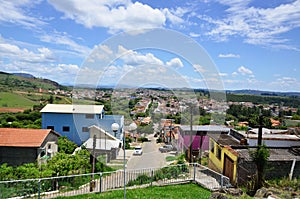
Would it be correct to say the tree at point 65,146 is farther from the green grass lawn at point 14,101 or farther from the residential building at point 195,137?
the green grass lawn at point 14,101

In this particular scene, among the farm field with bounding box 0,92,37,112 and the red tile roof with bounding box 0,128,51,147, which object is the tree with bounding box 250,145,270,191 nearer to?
the red tile roof with bounding box 0,128,51,147

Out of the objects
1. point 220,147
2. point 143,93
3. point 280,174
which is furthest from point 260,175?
point 143,93

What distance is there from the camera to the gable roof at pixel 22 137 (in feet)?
36.7

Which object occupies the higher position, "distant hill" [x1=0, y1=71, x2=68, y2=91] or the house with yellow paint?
"distant hill" [x1=0, y1=71, x2=68, y2=91]

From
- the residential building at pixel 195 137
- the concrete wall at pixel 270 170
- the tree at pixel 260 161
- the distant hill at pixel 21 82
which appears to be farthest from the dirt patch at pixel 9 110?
the tree at pixel 260 161

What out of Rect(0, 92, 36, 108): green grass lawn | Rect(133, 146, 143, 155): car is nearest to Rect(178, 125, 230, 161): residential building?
Rect(133, 146, 143, 155): car

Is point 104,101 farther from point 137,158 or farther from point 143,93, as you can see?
point 137,158

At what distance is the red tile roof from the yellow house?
751 cm

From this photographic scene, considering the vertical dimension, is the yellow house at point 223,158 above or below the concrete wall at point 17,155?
above

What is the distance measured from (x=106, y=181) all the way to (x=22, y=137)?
24.5 feet

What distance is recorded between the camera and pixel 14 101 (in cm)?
3203

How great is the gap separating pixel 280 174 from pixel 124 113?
4.75 meters

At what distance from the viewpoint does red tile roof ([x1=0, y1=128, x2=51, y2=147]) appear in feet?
36.7

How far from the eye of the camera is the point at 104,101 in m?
5.91
